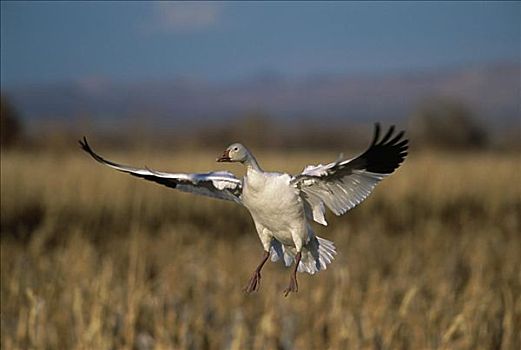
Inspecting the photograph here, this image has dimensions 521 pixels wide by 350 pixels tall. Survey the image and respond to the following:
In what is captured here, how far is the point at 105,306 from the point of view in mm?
3072

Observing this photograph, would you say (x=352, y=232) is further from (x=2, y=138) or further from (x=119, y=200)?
(x=2, y=138)

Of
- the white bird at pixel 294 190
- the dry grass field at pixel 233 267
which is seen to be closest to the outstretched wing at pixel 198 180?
the white bird at pixel 294 190

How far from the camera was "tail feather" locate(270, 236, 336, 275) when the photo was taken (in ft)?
1.18

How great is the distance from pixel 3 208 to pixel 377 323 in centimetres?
294

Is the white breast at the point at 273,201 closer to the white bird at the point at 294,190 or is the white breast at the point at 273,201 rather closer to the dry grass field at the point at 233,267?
the white bird at the point at 294,190

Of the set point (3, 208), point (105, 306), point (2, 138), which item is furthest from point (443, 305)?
point (3, 208)

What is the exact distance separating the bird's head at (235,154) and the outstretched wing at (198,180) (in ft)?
0.09

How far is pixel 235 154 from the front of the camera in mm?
322

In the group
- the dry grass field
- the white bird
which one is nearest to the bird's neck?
the white bird

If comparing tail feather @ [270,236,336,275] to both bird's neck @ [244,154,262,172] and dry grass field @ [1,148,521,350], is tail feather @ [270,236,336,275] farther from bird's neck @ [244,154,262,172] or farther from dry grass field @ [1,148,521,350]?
dry grass field @ [1,148,521,350]

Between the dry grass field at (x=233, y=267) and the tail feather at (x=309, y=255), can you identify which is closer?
the tail feather at (x=309, y=255)

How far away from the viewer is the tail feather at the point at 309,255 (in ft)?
1.18

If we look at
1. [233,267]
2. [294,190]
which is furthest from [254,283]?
[233,267]

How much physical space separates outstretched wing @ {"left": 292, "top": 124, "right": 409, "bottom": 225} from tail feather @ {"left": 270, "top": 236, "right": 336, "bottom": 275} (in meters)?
Result: 0.02
